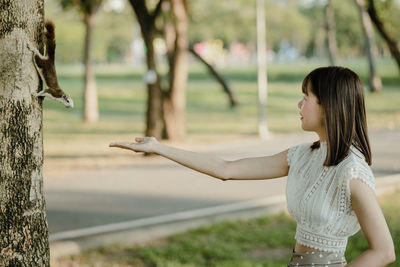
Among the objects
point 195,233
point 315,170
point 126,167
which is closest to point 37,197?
point 315,170

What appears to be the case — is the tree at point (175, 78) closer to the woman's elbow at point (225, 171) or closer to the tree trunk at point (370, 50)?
the woman's elbow at point (225, 171)

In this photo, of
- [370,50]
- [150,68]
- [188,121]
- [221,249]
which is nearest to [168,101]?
[150,68]

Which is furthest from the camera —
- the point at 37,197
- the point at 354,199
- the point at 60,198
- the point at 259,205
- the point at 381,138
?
the point at 381,138

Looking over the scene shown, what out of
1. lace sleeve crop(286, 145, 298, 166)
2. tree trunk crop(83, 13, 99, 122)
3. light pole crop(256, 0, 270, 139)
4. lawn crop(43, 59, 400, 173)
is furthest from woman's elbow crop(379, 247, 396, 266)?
tree trunk crop(83, 13, 99, 122)

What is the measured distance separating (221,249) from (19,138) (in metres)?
3.36

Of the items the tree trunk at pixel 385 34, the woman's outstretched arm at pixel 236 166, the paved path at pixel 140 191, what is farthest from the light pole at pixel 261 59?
the woman's outstretched arm at pixel 236 166

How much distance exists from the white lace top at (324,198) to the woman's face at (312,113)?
0.09 meters

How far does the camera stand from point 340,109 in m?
2.28

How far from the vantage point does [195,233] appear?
6.62m

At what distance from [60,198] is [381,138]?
28.9 ft

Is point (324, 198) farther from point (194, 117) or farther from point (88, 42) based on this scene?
point (194, 117)

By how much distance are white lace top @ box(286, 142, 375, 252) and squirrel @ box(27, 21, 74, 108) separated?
1170mm

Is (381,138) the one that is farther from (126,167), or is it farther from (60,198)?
(60,198)

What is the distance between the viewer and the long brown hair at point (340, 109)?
229cm
